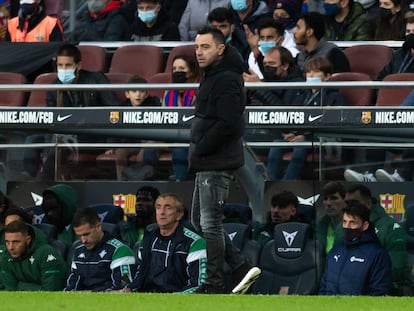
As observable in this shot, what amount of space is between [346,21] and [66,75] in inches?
135

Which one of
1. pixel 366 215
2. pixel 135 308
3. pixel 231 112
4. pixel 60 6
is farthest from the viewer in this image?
pixel 60 6

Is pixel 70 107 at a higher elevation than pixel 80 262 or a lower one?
higher

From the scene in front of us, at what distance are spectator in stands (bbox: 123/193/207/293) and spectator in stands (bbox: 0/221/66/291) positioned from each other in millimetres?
866

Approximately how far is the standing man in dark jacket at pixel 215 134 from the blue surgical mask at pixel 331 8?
5.50m

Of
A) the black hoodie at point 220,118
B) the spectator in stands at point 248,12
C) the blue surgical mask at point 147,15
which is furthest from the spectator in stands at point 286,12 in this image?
the black hoodie at point 220,118

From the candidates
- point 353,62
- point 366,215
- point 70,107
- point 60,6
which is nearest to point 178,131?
point 70,107

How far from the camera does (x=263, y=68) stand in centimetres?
1373

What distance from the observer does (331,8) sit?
15.1 metres

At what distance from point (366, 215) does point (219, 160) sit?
1936 mm

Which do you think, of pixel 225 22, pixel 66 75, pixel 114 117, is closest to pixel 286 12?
pixel 225 22

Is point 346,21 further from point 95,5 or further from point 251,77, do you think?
point 95,5

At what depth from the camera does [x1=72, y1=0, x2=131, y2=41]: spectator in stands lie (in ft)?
53.6

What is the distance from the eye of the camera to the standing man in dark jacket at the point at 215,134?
957cm

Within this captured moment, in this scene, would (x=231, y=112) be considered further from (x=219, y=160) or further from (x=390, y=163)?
(x=390, y=163)
